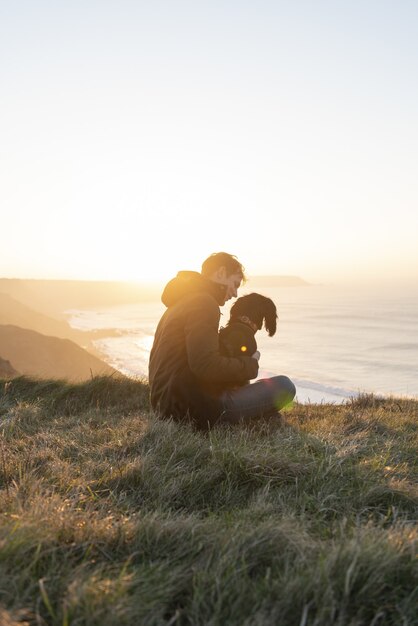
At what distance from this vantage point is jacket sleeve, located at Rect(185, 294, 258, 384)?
14.8 feet

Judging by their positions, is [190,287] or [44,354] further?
[44,354]

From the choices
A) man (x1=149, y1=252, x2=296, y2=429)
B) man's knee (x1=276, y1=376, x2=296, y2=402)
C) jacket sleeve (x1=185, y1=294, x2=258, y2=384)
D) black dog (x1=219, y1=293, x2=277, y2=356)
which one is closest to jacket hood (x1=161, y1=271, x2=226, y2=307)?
man (x1=149, y1=252, x2=296, y2=429)

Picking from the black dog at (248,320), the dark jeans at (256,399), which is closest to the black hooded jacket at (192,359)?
the dark jeans at (256,399)

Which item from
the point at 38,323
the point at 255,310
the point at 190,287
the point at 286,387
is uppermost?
the point at 190,287

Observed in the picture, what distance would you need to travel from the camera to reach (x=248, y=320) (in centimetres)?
534

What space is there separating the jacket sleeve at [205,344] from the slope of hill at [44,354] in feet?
135

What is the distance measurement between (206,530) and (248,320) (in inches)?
125

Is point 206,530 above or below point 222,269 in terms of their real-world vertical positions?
below

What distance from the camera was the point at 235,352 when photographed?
501 cm

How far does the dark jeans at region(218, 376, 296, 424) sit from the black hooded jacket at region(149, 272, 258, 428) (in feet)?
0.39

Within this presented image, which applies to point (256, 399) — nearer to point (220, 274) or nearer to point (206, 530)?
point (220, 274)

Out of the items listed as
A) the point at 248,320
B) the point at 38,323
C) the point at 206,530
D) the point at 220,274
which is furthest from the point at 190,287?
the point at 38,323

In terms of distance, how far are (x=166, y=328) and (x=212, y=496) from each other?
6.48 feet

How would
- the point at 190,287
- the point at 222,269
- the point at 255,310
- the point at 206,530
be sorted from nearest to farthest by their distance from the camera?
the point at 206,530, the point at 190,287, the point at 222,269, the point at 255,310
